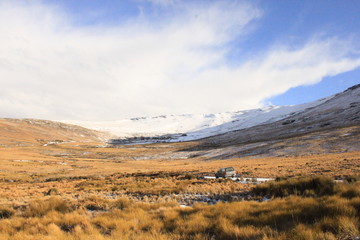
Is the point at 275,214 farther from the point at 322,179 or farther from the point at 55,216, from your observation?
the point at 55,216

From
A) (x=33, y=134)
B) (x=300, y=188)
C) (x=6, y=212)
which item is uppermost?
(x=33, y=134)

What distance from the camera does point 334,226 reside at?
5.51 meters

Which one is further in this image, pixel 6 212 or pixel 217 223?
pixel 6 212

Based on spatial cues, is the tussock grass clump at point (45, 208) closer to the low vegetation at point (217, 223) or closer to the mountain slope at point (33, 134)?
the low vegetation at point (217, 223)

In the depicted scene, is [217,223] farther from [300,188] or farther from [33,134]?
[33,134]

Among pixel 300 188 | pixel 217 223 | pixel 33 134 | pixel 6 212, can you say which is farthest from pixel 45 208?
pixel 33 134

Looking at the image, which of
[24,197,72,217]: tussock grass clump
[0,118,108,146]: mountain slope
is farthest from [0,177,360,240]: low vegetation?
[0,118,108,146]: mountain slope

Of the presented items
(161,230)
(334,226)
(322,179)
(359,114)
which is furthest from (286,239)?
(359,114)

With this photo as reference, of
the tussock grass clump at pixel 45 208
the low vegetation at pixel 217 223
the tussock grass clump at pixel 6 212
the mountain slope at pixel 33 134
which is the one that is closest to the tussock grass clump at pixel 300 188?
the low vegetation at pixel 217 223

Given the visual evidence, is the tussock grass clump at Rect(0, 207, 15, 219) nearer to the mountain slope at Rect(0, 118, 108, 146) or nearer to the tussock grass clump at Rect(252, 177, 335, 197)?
the tussock grass clump at Rect(252, 177, 335, 197)

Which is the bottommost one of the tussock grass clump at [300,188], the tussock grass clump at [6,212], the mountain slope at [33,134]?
the tussock grass clump at [300,188]

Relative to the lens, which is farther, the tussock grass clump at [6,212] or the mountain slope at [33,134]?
the mountain slope at [33,134]

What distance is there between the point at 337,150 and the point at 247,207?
151ft

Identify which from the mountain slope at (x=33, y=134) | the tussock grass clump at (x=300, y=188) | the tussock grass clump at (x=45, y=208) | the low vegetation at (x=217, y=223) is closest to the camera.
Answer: the low vegetation at (x=217, y=223)
